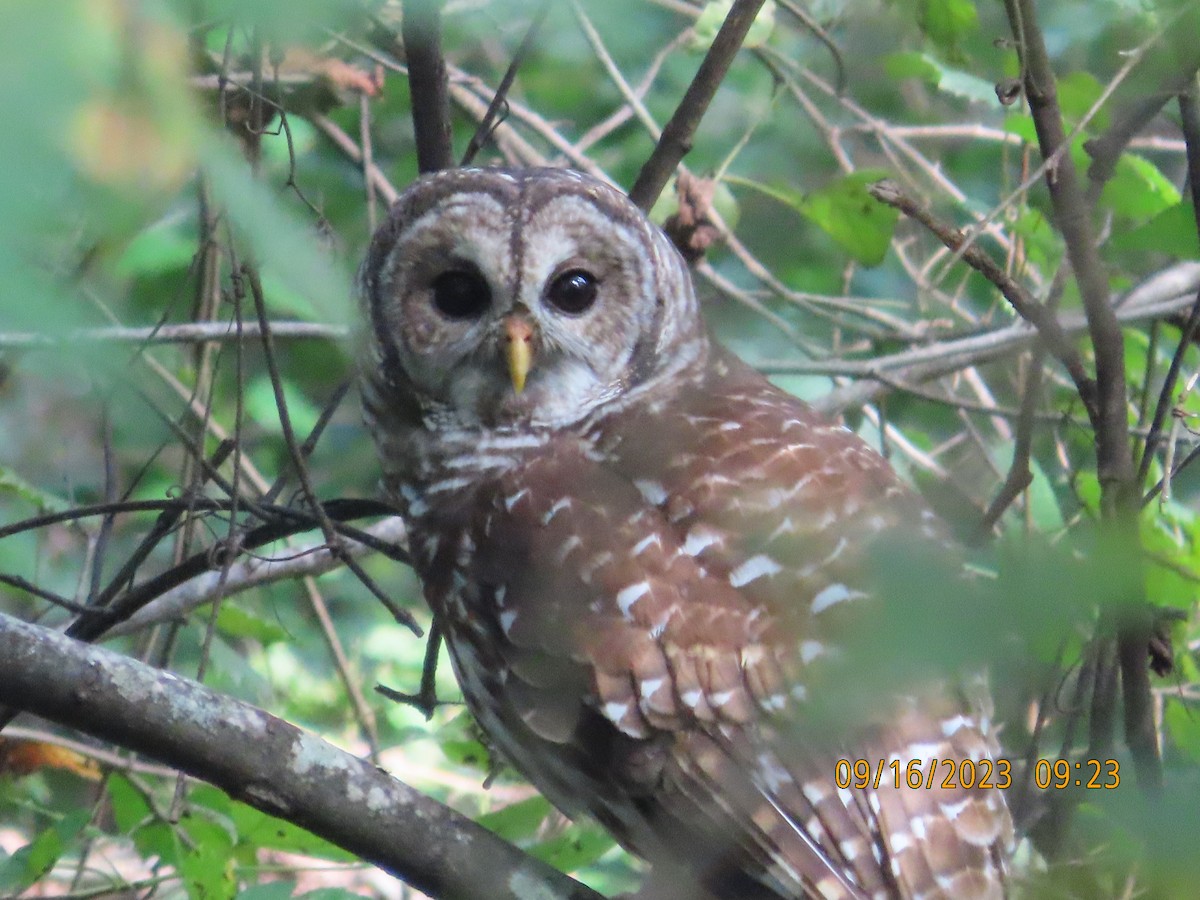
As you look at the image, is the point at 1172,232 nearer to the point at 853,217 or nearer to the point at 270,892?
the point at 853,217

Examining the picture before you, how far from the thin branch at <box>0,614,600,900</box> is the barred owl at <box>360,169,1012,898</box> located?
0.49 m

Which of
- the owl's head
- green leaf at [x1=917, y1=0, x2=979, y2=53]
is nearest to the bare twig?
green leaf at [x1=917, y1=0, x2=979, y2=53]

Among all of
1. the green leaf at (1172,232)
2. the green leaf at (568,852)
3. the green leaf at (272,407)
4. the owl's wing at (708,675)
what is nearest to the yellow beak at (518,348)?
the owl's wing at (708,675)

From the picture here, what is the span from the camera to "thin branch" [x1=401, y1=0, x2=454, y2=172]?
2643 mm

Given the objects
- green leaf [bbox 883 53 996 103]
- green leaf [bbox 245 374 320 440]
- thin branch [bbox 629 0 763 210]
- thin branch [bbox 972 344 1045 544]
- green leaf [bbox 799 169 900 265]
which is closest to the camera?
thin branch [bbox 972 344 1045 544]

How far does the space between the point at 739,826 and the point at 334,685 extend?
3.03m

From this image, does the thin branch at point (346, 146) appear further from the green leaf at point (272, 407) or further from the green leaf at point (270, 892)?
the green leaf at point (270, 892)

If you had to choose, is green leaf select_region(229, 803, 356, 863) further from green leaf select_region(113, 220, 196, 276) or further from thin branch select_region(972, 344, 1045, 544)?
green leaf select_region(113, 220, 196, 276)

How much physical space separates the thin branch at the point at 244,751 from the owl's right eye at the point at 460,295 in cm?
120

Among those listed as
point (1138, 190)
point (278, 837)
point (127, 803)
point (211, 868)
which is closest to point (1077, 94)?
point (1138, 190)

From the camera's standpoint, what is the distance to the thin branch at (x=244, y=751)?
163 cm

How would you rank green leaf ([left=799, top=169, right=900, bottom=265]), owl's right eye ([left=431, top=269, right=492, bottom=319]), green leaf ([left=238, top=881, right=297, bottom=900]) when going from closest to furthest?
green leaf ([left=238, top=881, right=297, bottom=900]) → owl's right eye ([left=431, top=269, right=492, bottom=319]) → green leaf ([left=799, top=169, right=900, bottom=265])

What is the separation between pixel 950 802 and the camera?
2.16m

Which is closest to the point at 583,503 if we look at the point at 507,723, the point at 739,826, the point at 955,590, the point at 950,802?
the point at 507,723
